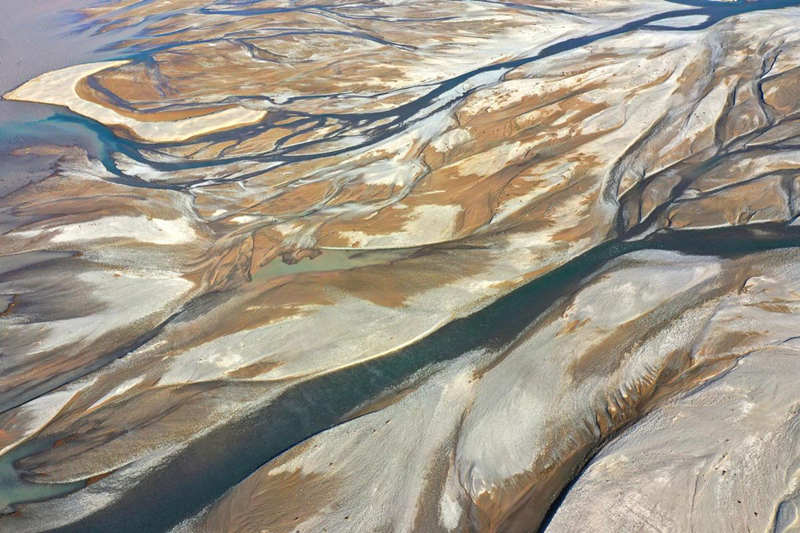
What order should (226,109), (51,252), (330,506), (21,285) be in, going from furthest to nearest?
(226,109), (51,252), (21,285), (330,506)

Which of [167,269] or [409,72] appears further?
[409,72]

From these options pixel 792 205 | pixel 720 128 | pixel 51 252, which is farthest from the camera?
pixel 720 128

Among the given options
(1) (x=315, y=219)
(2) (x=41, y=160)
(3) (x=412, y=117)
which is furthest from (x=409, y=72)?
(2) (x=41, y=160)

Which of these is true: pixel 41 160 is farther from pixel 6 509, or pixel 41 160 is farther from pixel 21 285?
pixel 6 509

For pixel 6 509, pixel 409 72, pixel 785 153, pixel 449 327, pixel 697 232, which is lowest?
pixel 6 509

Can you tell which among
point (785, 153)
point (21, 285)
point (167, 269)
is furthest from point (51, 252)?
point (785, 153)

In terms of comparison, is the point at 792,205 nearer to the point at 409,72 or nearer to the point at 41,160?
the point at 409,72

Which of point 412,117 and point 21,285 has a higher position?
point 412,117
